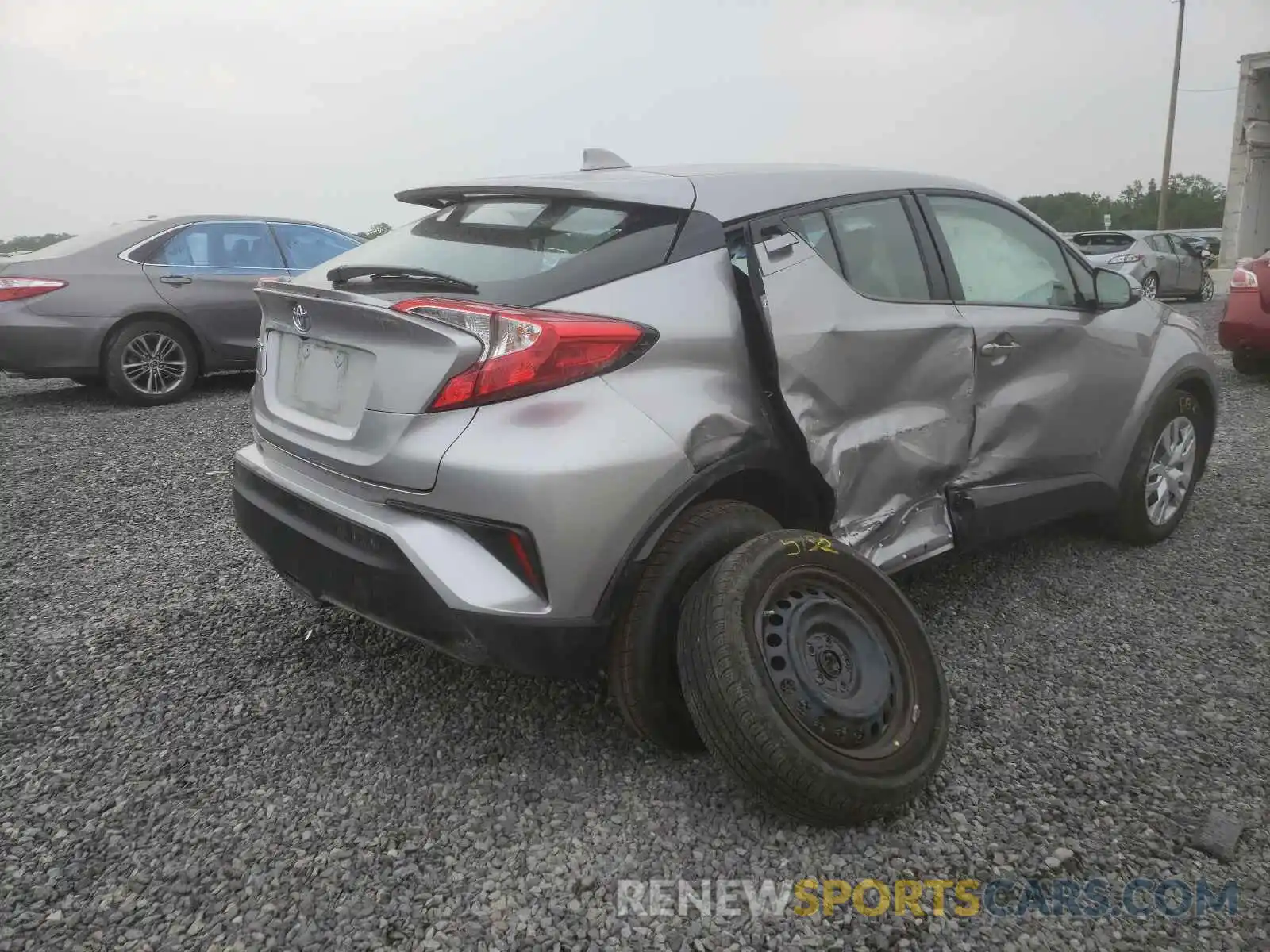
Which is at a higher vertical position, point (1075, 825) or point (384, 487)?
point (384, 487)

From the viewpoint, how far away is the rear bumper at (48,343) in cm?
708

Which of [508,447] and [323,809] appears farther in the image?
[323,809]

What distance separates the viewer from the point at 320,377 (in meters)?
2.58

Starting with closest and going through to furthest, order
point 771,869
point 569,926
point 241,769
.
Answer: point 569,926, point 771,869, point 241,769

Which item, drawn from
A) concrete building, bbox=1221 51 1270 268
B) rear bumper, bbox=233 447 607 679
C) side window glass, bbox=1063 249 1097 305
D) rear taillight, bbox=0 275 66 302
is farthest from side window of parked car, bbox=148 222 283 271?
concrete building, bbox=1221 51 1270 268

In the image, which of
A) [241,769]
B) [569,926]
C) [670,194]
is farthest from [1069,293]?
[241,769]

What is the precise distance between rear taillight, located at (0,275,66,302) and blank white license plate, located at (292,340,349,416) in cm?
579

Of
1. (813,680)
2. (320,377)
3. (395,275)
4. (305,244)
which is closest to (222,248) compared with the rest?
(305,244)

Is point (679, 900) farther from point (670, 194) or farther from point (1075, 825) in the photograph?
point (670, 194)

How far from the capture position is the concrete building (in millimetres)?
22000

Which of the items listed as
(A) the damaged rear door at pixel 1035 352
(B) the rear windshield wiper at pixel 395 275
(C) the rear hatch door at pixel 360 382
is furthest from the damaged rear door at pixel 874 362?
(C) the rear hatch door at pixel 360 382

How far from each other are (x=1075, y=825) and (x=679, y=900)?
0.99 m

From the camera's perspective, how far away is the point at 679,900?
2072mm

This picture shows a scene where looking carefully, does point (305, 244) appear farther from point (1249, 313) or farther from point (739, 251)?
point (1249, 313)
